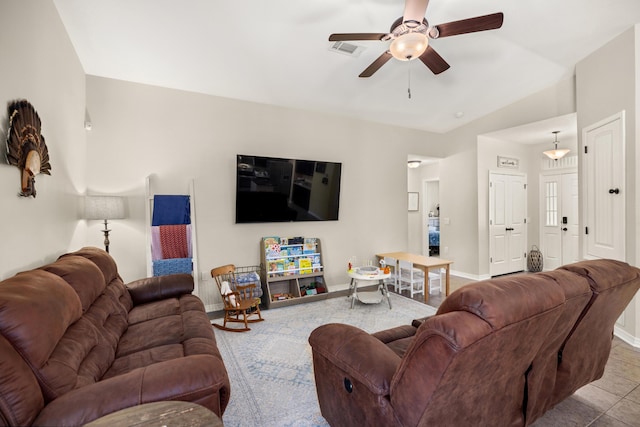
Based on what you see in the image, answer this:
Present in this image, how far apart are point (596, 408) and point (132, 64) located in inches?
192

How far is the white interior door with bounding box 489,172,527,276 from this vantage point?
553cm

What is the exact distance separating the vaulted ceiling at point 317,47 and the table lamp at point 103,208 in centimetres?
143

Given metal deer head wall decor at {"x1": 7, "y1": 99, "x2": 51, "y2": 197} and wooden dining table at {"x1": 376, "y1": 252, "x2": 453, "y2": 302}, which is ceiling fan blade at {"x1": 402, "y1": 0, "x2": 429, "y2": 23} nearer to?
metal deer head wall decor at {"x1": 7, "y1": 99, "x2": 51, "y2": 197}

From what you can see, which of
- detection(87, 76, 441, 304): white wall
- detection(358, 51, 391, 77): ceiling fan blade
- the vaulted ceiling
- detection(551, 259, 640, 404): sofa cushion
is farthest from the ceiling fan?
detection(87, 76, 441, 304): white wall

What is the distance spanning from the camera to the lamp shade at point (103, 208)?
295cm

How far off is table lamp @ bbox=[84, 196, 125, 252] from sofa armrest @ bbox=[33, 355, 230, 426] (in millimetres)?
2269

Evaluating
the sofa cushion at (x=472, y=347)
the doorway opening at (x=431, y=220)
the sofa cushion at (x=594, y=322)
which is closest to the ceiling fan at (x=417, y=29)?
the sofa cushion at (x=594, y=322)

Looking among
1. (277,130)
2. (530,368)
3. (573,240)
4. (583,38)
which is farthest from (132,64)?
(573,240)

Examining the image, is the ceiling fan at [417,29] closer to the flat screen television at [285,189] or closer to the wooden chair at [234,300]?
the flat screen television at [285,189]

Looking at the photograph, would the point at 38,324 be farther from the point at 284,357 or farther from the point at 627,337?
the point at 627,337

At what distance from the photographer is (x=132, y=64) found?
3.16 m

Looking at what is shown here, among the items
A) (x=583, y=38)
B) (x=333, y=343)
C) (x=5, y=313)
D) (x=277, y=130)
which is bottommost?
(x=333, y=343)

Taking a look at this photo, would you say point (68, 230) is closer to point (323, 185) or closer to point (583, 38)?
point (323, 185)

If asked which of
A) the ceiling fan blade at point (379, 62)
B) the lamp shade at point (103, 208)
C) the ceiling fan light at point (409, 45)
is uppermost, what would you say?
the ceiling fan blade at point (379, 62)
